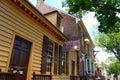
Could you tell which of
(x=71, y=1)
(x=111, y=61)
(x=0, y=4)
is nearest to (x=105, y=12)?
(x=71, y=1)

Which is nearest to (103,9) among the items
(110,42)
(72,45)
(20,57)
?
(72,45)

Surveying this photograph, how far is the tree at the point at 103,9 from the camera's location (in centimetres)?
973

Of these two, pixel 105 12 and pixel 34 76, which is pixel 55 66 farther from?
pixel 105 12

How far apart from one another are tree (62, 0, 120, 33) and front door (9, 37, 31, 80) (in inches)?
163

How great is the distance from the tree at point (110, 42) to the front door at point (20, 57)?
26966mm

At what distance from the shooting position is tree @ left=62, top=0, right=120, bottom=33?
9.73 metres

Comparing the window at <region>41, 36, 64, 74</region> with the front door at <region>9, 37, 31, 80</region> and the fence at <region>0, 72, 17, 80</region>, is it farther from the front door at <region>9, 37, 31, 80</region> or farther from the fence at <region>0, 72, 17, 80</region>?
the fence at <region>0, 72, 17, 80</region>

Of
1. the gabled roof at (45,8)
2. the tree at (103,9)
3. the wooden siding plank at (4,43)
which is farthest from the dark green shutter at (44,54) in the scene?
the gabled roof at (45,8)

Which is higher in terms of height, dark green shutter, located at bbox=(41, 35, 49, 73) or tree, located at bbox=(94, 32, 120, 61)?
tree, located at bbox=(94, 32, 120, 61)

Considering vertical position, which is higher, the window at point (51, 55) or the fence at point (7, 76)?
the window at point (51, 55)

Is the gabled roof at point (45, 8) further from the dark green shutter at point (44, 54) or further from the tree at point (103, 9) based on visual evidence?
the dark green shutter at point (44, 54)

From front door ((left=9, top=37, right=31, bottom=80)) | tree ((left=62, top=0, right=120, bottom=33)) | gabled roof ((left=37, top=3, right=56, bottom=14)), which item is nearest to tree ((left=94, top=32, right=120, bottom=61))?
gabled roof ((left=37, top=3, right=56, bottom=14))

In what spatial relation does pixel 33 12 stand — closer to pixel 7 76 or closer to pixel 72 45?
pixel 7 76

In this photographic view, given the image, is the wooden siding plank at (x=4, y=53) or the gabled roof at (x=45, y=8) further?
the gabled roof at (x=45, y=8)
